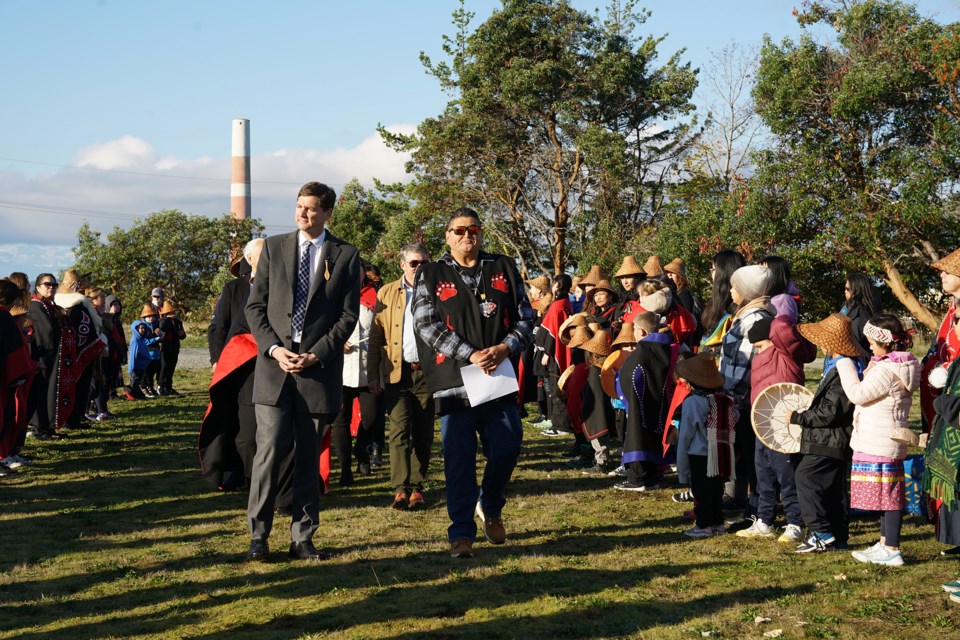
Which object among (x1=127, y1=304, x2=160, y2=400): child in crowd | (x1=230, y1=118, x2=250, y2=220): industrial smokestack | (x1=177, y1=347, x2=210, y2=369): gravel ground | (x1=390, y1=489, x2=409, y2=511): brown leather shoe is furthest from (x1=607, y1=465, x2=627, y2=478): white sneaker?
(x1=230, y1=118, x2=250, y2=220): industrial smokestack

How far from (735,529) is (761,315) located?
59.5 inches

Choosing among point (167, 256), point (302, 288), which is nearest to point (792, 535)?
point (302, 288)

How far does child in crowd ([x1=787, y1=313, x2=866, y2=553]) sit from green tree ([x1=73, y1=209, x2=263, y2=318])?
183ft

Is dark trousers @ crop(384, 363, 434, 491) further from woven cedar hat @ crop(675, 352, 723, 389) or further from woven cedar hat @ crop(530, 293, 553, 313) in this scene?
woven cedar hat @ crop(530, 293, 553, 313)

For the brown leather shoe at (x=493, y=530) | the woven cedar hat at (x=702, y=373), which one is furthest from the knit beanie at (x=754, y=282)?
the brown leather shoe at (x=493, y=530)

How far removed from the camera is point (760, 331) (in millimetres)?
6535

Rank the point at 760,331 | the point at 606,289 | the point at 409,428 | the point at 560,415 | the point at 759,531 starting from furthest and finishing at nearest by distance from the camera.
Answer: the point at 560,415 → the point at 606,289 → the point at 409,428 → the point at 759,531 → the point at 760,331

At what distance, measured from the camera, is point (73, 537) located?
7.02m

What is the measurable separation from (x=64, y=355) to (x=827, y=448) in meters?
9.10

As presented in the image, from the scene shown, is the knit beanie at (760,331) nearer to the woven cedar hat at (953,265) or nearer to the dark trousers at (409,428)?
the woven cedar hat at (953,265)

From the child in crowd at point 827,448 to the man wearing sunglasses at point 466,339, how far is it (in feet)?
5.87

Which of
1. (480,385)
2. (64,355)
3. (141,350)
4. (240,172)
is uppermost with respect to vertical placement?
(240,172)

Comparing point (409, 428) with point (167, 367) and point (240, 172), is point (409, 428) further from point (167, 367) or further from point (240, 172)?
point (240, 172)

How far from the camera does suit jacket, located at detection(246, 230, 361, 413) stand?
231 inches
